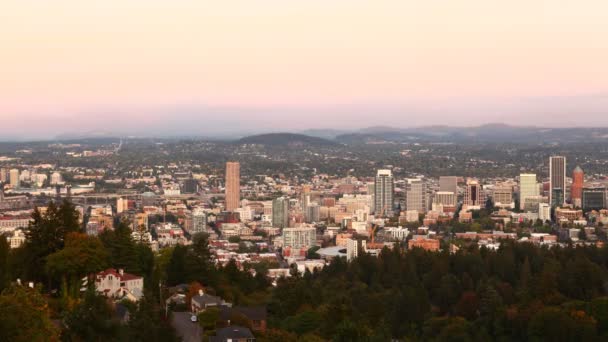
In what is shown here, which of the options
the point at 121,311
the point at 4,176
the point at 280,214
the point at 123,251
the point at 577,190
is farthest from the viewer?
the point at 4,176

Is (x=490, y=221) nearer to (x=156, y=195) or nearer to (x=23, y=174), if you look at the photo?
(x=156, y=195)

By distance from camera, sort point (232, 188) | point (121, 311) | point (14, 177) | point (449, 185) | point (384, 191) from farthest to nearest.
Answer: point (14, 177), point (449, 185), point (232, 188), point (384, 191), point (121, 311)

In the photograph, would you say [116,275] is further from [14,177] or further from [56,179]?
[56,179]

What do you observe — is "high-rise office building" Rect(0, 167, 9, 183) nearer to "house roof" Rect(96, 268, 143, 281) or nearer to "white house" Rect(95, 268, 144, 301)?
"house roof" Rect(96, 268, 143, 281)

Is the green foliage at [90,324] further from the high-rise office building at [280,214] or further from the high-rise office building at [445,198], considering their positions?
the high-rise office building at [445,198]

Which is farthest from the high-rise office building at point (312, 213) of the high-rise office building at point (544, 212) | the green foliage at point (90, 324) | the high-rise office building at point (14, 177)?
the green foliage at point (90, 324)

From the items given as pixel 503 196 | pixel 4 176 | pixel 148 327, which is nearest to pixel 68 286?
pixel 148 327

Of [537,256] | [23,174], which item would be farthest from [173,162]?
[537,256]

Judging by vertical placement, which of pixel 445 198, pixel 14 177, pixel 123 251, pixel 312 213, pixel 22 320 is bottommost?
pixel 312 213
